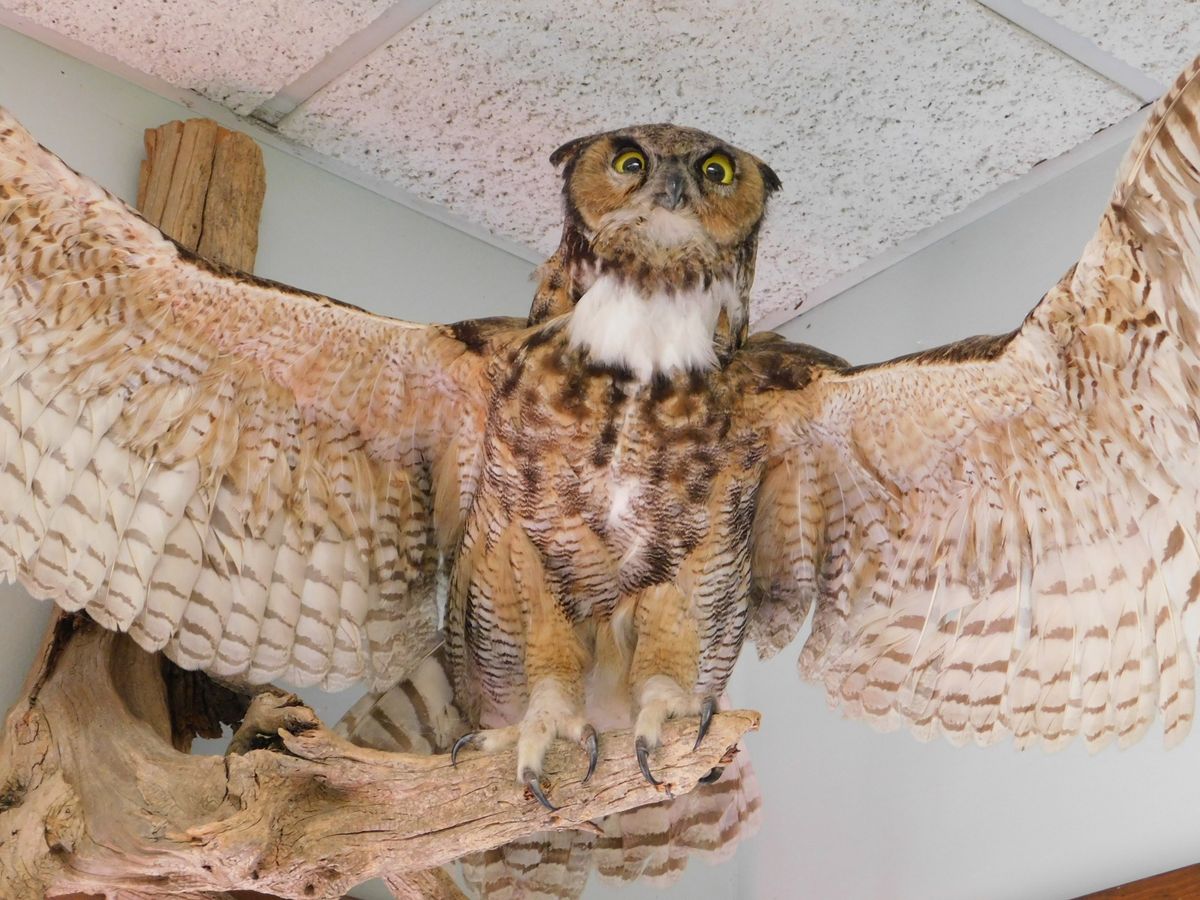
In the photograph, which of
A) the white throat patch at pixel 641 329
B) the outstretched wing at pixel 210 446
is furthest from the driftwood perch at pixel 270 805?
the white throat patch at pixel 641 329

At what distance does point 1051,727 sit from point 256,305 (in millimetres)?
1392

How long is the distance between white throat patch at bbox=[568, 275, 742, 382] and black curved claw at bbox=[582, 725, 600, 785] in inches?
20.7

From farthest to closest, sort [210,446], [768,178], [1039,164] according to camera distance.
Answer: [1039,164] < [768,178] < [210,446]

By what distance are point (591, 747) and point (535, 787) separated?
3.8 inches

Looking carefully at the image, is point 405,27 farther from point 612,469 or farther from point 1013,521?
point 1013,521

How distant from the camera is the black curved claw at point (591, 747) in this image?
5.74 feet

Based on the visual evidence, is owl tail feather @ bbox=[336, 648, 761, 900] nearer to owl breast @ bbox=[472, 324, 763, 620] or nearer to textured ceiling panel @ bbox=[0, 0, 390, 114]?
owl breast @ bbox=[472, 324, 763, 620]

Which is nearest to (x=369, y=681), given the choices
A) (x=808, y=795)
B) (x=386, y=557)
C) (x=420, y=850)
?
(x=386, y=557)

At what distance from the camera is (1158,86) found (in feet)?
7.90

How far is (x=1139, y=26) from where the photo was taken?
2.27 meters

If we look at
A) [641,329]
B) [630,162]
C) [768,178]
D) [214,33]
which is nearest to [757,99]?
[768,178]

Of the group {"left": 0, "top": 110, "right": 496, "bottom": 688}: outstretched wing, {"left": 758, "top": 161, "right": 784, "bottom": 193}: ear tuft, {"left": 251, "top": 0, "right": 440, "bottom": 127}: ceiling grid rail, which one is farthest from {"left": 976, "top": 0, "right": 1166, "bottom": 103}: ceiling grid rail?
{"left": 0, "top": 110, "right": 496, "bottom": 688}: outstretched wing

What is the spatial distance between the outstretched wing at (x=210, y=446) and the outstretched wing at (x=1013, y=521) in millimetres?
611

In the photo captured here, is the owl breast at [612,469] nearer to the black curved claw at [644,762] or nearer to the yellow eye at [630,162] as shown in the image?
the yellow eye at [630,162]
